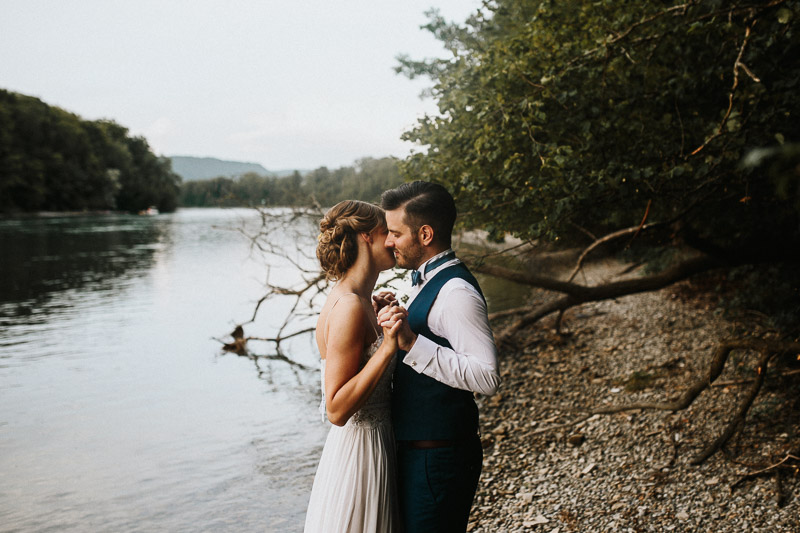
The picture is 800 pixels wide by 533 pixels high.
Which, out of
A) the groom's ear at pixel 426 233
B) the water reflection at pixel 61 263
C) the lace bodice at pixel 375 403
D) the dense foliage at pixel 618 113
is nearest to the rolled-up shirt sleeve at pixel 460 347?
the groom's ear at pixel 426 233

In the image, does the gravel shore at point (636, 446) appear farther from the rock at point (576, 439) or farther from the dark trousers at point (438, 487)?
the dark trousers at point (438, 487)

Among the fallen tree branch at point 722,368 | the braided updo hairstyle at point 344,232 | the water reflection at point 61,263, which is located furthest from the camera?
the water reflection at point 61,263

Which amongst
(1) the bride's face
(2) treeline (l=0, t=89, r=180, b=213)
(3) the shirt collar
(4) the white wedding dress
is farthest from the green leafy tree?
(2) treeline (l=0, t=89, r=180, b=213)

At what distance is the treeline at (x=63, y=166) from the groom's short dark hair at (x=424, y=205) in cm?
8874

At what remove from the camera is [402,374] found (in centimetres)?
266

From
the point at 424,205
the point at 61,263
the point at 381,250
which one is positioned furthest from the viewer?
the point at 61,263

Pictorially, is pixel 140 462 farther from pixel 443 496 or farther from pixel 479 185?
pixel 443 496

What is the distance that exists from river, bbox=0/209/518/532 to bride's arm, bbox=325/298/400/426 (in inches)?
184

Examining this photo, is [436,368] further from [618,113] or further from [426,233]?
[618,113]

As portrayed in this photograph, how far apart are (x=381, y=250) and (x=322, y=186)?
950 cm

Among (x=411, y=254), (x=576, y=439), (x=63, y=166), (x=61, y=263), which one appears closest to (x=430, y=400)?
(x=411, y=254)

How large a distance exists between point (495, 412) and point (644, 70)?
16.4ft

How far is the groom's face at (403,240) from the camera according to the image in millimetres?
2674

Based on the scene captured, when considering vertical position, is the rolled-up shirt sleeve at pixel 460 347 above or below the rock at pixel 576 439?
above
